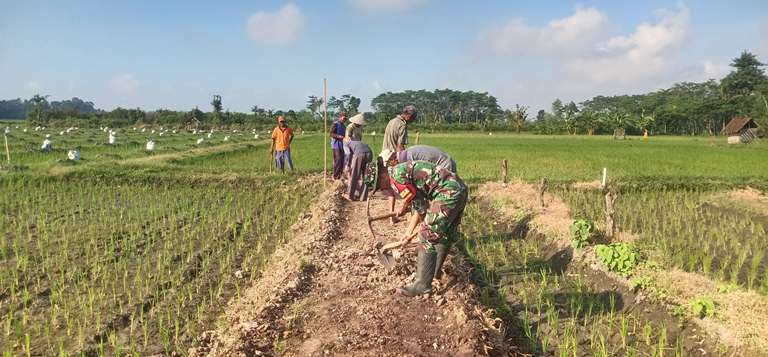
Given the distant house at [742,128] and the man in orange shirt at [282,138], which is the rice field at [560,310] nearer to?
the man in orange shirt at [282,138]

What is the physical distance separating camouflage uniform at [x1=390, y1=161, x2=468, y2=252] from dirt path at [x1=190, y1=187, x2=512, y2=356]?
1.97ft

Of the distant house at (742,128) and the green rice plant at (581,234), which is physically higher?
the distant house at (742,128)

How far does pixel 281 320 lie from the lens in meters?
4.11

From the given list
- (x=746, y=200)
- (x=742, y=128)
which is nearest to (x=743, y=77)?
(x=742, y=128)

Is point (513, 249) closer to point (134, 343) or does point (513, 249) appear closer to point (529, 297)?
point (529, 297)

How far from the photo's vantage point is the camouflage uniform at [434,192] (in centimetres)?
403

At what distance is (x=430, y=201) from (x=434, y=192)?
297mm

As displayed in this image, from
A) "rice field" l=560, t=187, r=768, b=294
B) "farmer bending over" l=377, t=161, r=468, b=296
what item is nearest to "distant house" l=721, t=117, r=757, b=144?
"rice field" l=560, t=187, r=768, b=294

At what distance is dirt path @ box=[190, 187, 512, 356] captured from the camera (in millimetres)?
3668

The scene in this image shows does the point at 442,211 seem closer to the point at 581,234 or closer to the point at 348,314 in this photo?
the point at 348,314

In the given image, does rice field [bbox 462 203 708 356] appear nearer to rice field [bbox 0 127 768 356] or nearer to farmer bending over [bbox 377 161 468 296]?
rice field [bbox 0 127 768 356]

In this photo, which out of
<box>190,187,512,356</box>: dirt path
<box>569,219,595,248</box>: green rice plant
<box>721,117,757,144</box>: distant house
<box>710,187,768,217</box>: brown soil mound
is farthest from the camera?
<box>721,117,757,144</box>: distant house

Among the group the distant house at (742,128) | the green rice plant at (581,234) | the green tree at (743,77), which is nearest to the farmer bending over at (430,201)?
the green rice plant at (581,234)

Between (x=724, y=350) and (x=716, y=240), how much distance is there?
12.3 ft
